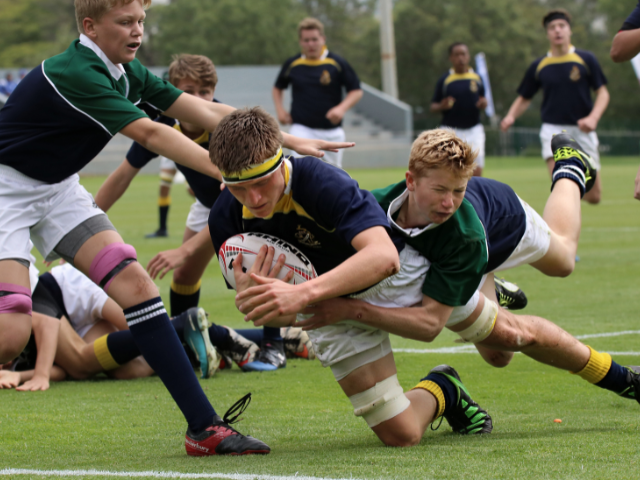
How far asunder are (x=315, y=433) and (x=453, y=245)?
3.58ft

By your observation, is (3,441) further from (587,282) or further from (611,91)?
(611,91)

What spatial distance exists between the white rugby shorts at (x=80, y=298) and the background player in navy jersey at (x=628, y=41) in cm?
346

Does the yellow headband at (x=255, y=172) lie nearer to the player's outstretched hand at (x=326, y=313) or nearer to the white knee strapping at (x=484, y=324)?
the player's outstretched hand at (x=326, y=313)

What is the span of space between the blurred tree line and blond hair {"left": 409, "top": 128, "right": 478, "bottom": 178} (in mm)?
53841

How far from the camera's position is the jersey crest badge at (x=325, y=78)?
1159cm

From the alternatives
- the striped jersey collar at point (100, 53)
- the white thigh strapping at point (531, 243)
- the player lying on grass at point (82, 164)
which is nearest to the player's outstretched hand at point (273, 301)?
the player lying on grass at point (82, 164)

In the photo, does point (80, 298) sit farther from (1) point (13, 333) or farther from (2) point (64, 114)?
(2) point (64, 114)

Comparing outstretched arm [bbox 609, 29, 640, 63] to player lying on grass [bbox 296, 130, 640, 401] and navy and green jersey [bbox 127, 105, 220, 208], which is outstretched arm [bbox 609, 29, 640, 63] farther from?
navy and green jersey [bbox 127, 105, 220, 208]

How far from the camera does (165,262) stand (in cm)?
476

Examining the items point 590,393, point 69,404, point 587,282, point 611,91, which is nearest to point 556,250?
point 590,393

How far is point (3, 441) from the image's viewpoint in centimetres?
362

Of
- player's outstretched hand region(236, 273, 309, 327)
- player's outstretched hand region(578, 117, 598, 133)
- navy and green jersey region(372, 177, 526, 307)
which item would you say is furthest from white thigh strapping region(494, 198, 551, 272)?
player's outstretched hand region(578, 117, 598, 133)

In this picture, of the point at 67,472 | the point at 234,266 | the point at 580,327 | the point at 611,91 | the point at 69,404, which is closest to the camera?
the point at 67,472

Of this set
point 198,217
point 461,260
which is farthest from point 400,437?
point 198,217
